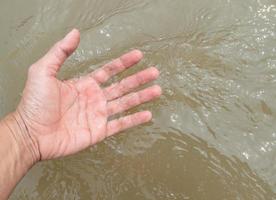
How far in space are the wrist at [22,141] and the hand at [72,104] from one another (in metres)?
0.01

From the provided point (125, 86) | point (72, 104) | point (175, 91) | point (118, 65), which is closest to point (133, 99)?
point (125, 86)

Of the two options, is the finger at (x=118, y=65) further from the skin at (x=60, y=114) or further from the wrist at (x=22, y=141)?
the wrist at (x=22, y=141)

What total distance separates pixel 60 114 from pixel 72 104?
0.34 feet

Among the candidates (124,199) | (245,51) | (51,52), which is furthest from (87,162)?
(245,51)

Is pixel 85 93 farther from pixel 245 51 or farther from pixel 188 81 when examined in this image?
pixel 245 51

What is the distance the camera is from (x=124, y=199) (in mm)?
3059

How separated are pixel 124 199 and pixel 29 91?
0.91m

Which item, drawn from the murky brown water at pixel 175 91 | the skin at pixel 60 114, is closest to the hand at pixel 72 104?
the skin at pixel 60 114

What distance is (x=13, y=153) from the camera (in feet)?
9.23

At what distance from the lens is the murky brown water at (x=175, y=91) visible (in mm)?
3104

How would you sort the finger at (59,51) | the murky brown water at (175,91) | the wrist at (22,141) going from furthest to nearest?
the murky brown water at (175,91) < the wrist at (22,141) < the finger at (59,51)

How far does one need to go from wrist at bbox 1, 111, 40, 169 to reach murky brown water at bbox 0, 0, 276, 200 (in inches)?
15.1

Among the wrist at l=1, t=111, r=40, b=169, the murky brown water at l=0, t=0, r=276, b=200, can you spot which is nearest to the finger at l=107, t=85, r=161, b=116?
the murky brown water at l=0, t=0, r=276, b=200

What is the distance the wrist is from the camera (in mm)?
2824
